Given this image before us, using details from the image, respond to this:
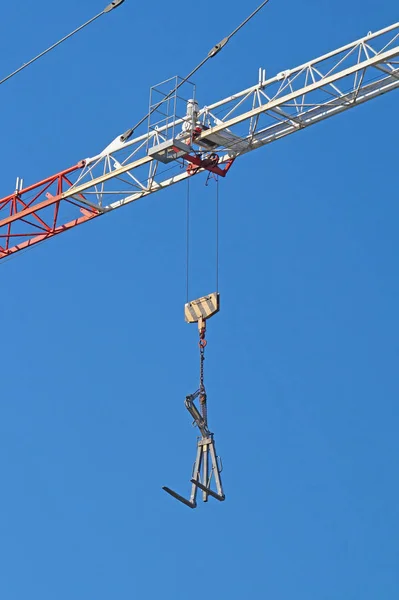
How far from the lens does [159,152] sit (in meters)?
71.2

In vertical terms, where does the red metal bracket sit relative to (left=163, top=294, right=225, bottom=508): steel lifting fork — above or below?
above

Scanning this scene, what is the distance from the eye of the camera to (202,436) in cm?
6425

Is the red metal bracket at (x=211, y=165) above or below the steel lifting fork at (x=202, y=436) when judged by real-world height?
above

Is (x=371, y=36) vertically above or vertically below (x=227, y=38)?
below

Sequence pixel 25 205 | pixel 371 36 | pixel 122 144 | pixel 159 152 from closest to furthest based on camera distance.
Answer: pixel 371 36, pixel 159 152, pixel 122 144, pixel 25 205

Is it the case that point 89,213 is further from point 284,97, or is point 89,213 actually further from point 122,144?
point 284,97

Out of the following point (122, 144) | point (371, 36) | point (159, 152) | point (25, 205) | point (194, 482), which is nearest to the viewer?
point (194, 482)

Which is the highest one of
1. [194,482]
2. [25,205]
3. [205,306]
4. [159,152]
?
[25,205]

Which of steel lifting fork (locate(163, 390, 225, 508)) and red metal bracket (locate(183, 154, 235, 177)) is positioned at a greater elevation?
red metal bracket (locate(183, 154, 235, 177))

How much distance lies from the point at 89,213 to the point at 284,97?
46.0ft

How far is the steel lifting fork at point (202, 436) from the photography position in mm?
62562

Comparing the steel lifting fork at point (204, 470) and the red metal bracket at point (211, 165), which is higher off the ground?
Answer: the red metal bracket at point (211, 165)

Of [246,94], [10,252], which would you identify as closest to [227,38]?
[246,94]

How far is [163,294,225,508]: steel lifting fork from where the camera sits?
2463 inches
